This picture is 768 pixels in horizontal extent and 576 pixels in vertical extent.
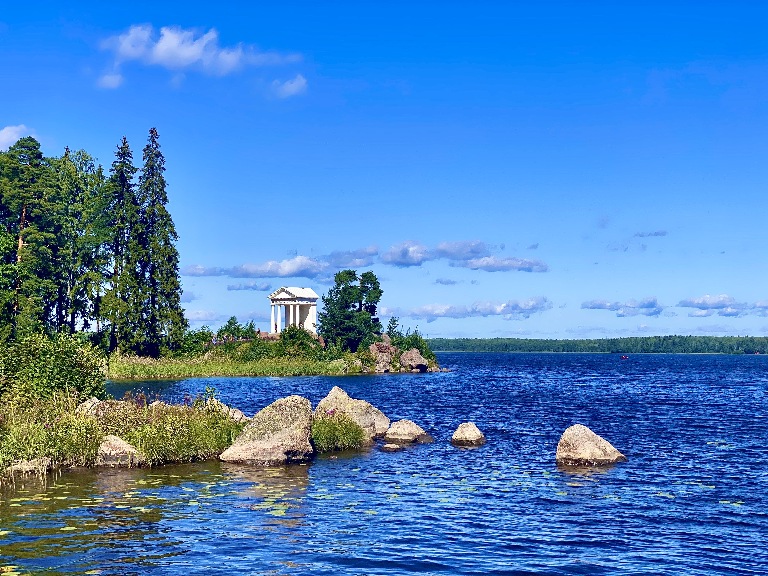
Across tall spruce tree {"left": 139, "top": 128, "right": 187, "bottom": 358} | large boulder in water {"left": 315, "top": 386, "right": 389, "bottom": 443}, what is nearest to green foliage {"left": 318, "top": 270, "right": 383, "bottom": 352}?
tall spruce tree {"left": 139, "top": 128, "right": 187, "bottom": 358}

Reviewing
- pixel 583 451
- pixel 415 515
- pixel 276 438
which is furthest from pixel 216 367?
pixel 415 515

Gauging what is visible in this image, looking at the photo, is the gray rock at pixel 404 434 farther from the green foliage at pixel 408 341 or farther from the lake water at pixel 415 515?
the green foliage at pixel 408 341

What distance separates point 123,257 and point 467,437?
Result: 74382mm

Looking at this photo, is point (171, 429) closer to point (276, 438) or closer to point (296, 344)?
point (276, 438)

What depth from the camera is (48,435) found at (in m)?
31.6

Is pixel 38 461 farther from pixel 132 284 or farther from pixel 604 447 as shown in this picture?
pixel 132 284

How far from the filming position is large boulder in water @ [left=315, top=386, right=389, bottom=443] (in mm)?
43562

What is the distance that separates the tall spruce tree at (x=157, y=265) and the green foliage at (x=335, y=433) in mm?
69310

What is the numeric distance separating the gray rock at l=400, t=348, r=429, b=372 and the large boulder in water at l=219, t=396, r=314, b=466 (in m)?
97.7

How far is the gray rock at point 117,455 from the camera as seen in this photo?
3244cm

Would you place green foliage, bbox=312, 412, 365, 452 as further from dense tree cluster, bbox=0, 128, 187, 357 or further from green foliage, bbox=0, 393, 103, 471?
dense tree cluster, bbox=0, 128, 187, 357

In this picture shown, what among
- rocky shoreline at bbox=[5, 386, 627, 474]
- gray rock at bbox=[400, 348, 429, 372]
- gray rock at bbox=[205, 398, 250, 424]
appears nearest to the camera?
Result: rocky shoreline at bbox=[5, 386, 627, 474]

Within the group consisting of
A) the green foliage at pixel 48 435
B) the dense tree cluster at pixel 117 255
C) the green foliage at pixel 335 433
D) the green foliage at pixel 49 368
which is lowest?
the green foliage at pixel 335 433

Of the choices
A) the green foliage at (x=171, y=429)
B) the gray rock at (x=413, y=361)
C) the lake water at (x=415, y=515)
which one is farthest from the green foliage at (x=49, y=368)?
the gray rock at (x=413, y=361)
